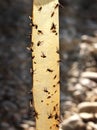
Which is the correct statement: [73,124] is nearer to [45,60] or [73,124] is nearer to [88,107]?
[88,107]

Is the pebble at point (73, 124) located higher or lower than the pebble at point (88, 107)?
lower

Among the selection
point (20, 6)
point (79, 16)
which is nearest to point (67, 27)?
point (79, 16)

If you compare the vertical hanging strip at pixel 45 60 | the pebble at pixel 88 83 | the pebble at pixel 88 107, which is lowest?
the vertical hanging strip at pixel 45 60

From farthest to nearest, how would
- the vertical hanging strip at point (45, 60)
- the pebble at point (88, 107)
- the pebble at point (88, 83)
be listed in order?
1. the pebble at point (88, 83)
2. the pebble at point (88, 107)
3. the vertical hanging strip at point (45, 60)

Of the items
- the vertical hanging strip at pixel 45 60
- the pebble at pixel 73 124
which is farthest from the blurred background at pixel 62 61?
the vertical hanging strip at pixel 45 60

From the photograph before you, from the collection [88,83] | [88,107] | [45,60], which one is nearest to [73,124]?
[88,107]

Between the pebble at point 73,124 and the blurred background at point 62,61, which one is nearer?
the pebble at point 73,124

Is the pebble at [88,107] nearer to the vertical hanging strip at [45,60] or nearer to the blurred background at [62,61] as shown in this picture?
the blurred background at [62,61]

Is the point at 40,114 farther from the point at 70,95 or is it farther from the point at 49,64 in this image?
the point at 70,95

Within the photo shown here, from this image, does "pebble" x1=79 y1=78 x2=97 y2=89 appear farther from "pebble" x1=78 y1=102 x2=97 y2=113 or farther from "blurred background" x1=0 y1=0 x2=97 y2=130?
"pebble" x1=78 y1=102 x2=97 y2=113

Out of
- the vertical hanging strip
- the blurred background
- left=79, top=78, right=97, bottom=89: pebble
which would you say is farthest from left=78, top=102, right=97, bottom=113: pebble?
the vertical hanging strip
